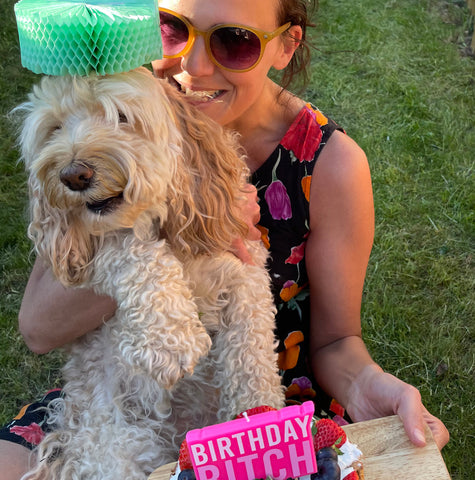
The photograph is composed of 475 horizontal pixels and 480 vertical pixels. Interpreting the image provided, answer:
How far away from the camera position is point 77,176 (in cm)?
159

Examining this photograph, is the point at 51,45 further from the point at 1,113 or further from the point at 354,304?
the point at 1,113

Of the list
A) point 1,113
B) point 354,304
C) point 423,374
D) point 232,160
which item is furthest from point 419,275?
point 1,113

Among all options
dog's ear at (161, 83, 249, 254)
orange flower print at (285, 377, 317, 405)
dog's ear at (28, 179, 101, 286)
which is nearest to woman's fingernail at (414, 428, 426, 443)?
dog's ear at (161, 83, 249, 254)

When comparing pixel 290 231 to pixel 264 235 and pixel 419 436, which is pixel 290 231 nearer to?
pixel 264 235

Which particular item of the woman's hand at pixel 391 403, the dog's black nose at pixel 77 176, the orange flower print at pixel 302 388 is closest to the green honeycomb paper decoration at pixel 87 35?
the dog's black nose at pixel 77 176

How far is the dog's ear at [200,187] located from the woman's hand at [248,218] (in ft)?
0.34

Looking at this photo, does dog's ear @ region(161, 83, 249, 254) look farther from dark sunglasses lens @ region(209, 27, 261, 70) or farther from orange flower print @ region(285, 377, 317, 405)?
orange flower print @ region(285, 377, 317, 405)

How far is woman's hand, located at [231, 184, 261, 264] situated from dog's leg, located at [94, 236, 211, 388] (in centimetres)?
30

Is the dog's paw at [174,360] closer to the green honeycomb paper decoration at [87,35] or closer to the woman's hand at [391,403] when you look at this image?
the woman's hand at [391,403]

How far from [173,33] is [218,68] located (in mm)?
187

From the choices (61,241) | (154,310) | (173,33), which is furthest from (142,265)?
(173,33)

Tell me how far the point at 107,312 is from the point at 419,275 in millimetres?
2489

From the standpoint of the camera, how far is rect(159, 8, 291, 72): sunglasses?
6.35ft

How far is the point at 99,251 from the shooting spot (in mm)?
1868
